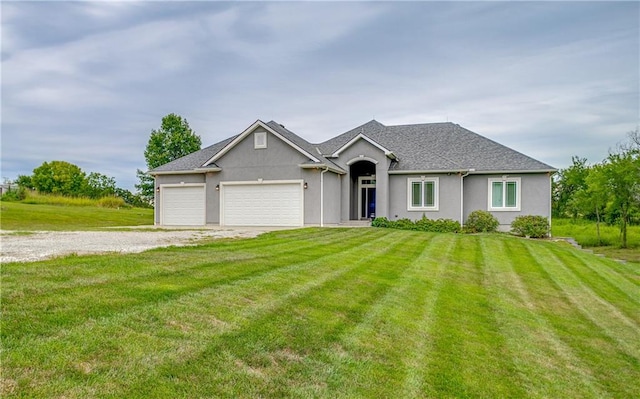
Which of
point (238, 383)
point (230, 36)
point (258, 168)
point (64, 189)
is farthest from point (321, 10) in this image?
point (64, 189)

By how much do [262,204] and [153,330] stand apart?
17.4 m

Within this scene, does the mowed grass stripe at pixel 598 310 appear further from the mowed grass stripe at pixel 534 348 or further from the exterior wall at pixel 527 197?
the exterior wall at pixel 527 197

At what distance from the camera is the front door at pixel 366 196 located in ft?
81.1

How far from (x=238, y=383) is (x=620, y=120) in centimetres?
3147

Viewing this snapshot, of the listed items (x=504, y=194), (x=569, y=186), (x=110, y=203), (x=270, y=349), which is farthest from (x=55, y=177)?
(x=270, y=349)

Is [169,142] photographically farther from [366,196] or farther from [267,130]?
[366,196]

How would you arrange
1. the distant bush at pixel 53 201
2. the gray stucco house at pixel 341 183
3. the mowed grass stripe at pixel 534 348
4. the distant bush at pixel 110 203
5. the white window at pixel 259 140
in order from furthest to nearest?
1. the distant bush at pixel 110 203
2. the distant bush at pixel 53 201
3. the white window at pixel 259 140
4. the gray stucco house at pixel 341 183
5. the mowed grass stripe at pixel 534 348

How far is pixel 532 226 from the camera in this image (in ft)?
69.0

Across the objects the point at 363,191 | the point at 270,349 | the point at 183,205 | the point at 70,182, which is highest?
the point at 70,182

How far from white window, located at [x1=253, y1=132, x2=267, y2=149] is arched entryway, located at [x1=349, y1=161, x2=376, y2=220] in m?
5.63

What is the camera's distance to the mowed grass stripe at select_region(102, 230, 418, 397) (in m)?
3.57

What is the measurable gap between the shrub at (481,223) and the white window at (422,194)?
1.88 metres

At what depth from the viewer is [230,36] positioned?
1839 centimetres

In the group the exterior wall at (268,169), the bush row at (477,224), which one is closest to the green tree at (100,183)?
the exterior wall at (268,169)
